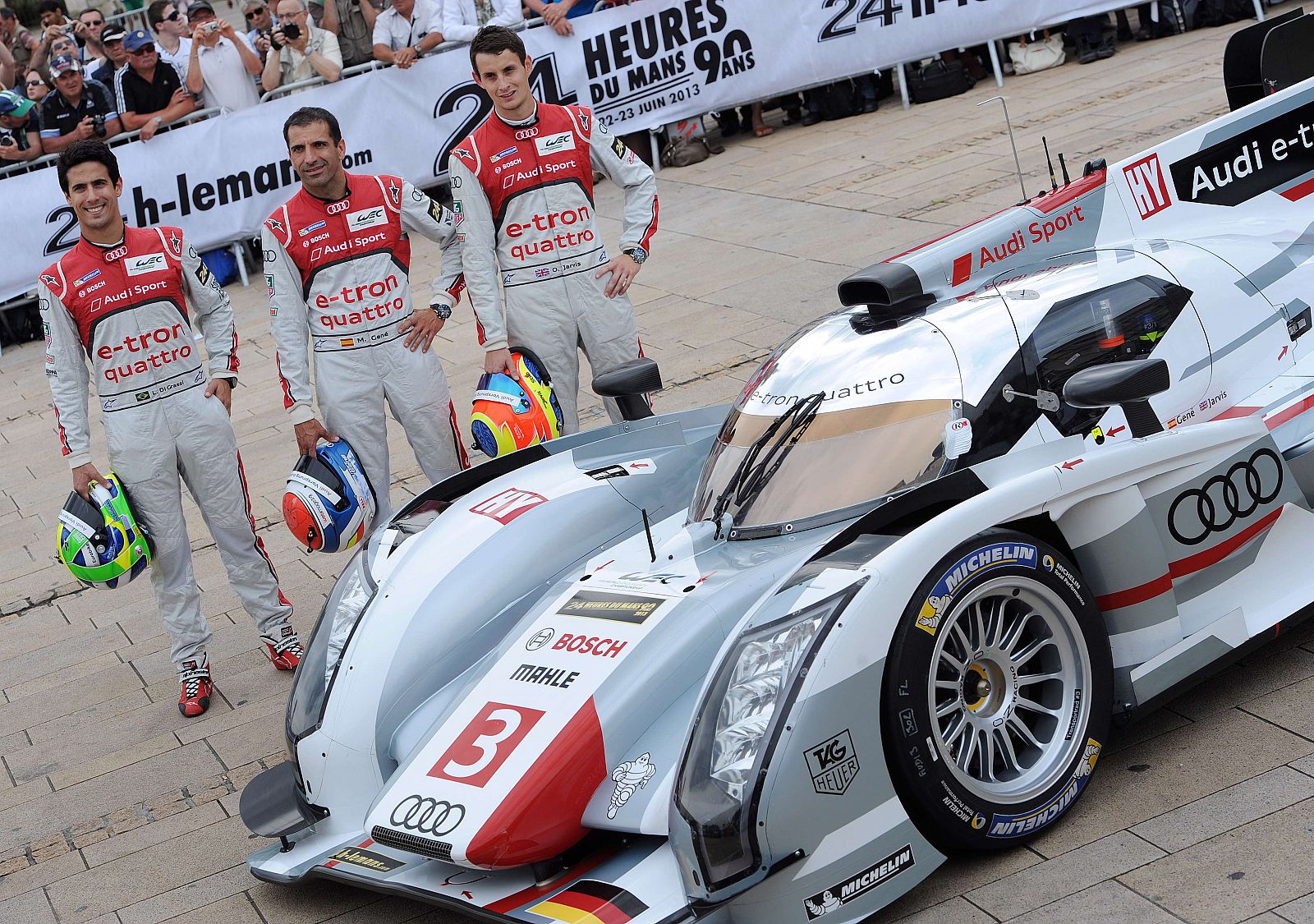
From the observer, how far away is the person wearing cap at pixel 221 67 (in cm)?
1327

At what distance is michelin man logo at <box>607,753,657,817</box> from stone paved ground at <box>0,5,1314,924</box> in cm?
72

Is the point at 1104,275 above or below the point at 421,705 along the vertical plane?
above

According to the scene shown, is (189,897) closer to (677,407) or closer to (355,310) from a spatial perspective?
(355,310)

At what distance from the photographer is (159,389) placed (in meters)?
6.11

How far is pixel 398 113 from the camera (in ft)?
44.8

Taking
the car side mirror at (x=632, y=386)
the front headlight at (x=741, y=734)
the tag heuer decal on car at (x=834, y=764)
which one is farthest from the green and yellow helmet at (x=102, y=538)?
the tag heuer decal on car at (x=834, y=764)

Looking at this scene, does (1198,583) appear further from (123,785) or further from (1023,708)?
(123,785)

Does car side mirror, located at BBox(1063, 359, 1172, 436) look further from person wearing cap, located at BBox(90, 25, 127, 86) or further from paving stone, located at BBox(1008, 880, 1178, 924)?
person wearing cap, located at BBox(90, 25, 127, 86)

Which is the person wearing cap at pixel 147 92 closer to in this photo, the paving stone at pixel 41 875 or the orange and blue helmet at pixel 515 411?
the orange and blue helmet at pixel 515 411

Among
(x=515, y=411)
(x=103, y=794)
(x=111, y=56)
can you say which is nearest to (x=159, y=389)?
(x=515, y=411)

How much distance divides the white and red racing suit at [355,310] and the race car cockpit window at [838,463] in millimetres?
2078

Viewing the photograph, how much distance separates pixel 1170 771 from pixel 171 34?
12483 mm

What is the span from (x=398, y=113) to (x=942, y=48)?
5.26 metres

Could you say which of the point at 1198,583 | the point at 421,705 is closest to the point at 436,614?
the point at 421,705
